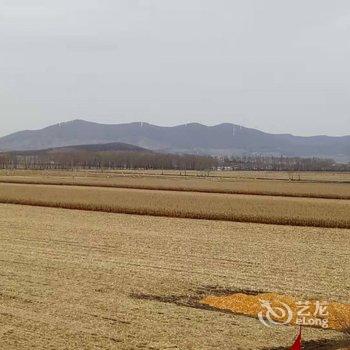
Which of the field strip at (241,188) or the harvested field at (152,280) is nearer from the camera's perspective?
the harvested field at (152,280)

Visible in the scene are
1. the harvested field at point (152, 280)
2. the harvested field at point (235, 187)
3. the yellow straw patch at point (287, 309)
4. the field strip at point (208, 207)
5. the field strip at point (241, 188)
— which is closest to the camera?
the harvested field at point (152, 280)

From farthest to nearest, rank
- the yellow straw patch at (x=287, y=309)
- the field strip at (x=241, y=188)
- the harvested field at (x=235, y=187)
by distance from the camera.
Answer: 1. the harvested field at (x=235, y=187)
2. the field strip at (x=241, y=188)
3. the yellow straw patch at (x=287, y=309)

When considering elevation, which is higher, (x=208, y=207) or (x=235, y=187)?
(x=235, y=187)

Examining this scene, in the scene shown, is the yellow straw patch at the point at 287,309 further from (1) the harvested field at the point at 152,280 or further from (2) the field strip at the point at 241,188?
(2) the field strip at the point at 241,188

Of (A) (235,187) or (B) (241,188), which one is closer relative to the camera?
(B) (241,188)

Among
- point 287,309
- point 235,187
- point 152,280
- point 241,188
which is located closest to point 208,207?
point 152,280

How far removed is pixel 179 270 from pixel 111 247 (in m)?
5.48

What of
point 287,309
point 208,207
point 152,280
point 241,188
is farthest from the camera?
point 241,188

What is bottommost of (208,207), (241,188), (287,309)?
(287,309)

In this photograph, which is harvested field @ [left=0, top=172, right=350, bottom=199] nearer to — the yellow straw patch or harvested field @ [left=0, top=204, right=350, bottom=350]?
harvested field @ [left=0, top=204, right=350, bottom=350]

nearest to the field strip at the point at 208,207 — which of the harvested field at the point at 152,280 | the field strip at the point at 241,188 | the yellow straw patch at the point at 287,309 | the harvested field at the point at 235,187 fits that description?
the harvested field at the point at 152,280

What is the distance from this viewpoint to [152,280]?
1691 cm

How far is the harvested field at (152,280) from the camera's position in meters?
11.5

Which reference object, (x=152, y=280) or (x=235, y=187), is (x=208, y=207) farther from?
(x=235, y=187)
